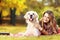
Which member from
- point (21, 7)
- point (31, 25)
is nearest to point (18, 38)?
point (31, 25)

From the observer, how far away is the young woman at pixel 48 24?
2.00 m

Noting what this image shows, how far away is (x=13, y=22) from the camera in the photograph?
80.0 inches

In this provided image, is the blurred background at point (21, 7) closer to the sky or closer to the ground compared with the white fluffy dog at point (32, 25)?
closer to the sky

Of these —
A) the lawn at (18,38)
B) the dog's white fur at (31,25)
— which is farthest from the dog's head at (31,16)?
the lawn at (18,38)

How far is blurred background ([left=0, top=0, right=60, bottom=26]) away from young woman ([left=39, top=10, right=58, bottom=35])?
0.14ft

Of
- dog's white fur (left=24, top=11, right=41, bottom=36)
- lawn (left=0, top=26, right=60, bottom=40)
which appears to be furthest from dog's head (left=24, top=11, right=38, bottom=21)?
lawn (left=0, top=26, right=60, bottom=40)

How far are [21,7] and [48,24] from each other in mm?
318

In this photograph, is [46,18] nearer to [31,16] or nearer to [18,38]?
[31,16]

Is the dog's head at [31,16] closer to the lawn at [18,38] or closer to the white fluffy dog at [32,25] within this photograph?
the white fluffy dog at [32,25]

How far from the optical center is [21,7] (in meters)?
2.01

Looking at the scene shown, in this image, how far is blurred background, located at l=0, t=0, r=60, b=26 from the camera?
2006 mm

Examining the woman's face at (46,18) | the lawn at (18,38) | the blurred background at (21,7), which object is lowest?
the lawn at (18,38)

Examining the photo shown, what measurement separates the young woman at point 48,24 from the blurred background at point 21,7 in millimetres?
41

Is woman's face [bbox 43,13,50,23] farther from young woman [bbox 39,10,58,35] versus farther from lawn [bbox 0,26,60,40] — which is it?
lawn [bbox 0,26,60,40]
